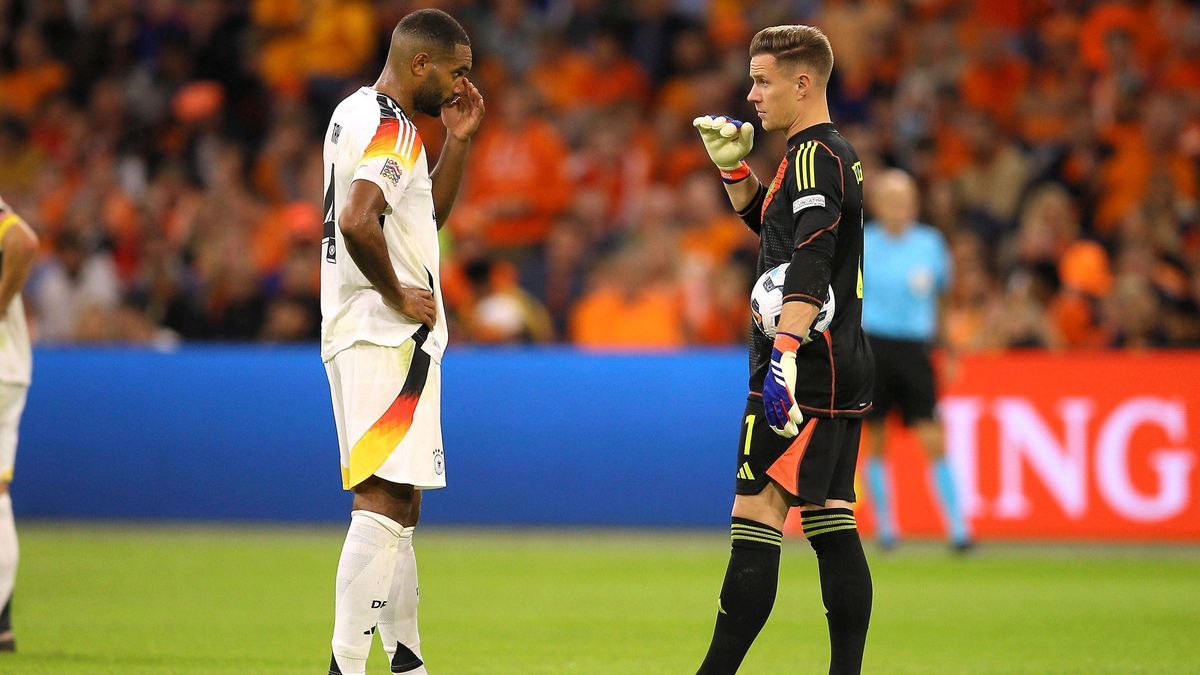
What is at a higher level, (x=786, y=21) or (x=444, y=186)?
(x=786, y=21)

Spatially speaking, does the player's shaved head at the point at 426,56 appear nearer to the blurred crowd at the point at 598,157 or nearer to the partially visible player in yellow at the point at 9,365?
the partially visible player in yellow at the point at 9,365

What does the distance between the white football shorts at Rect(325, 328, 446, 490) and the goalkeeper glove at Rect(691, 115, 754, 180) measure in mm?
1241

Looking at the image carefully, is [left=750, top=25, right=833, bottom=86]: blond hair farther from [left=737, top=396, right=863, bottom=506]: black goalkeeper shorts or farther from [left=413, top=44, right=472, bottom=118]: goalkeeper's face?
[left=737, top=396, right=863, bottom=506]: black goalkeeper shorts

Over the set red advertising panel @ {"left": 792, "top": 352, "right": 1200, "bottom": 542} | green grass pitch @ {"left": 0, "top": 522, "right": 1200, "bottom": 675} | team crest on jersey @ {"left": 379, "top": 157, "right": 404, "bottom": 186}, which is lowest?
green grass pitch @ {"left": 0, "top": 522, "right": 1200, "bottom": 675}

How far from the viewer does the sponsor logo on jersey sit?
5504mm

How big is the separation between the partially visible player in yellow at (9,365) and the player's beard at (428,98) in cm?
241

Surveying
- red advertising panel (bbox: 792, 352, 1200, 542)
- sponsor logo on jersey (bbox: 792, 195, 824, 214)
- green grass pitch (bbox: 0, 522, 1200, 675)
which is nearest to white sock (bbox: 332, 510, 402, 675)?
green grass pitch (bbox: 0, 522, 1200, 675)

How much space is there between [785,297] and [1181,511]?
7879 mm

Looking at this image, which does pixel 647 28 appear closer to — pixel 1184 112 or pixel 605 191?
pixel 605 191

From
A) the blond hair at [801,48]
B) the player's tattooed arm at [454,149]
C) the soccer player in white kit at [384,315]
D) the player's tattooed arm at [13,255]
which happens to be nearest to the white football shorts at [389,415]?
the soccer player in white kit at [384,315]

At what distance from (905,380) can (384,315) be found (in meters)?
6.48

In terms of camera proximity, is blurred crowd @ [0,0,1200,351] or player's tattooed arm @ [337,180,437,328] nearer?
player's tattooed arm @ [337,180,437,328]

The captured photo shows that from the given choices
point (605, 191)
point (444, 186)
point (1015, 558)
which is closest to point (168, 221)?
point (605, 191)

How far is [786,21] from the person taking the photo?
17453 millimetres
